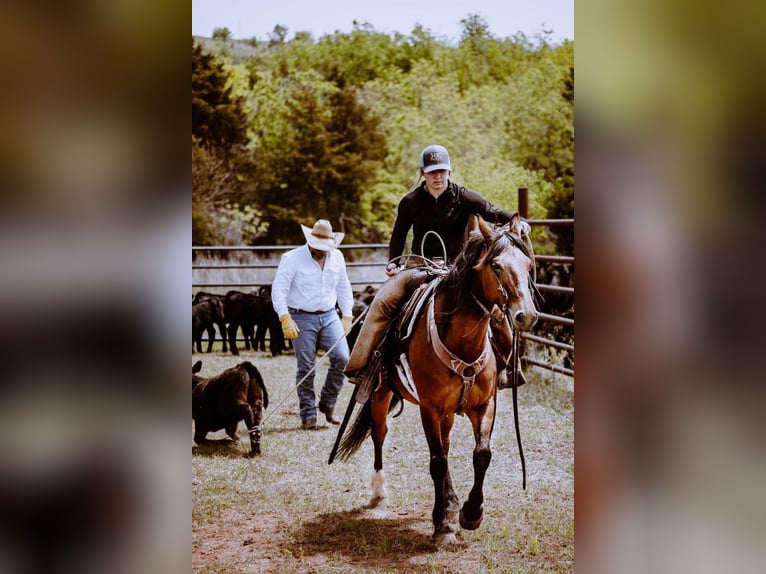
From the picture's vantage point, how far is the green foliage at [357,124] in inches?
173

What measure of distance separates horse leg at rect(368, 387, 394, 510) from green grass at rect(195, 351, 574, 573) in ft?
0.14

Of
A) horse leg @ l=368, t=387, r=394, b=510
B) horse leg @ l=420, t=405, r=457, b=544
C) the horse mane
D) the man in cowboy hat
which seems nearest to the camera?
the horse mane

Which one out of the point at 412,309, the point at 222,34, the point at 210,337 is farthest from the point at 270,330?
the point at 222,34

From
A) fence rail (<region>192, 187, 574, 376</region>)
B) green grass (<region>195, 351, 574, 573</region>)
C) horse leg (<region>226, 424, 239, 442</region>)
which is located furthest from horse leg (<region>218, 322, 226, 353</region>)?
horse leg (<region>226, 424, 239, 442</region>)

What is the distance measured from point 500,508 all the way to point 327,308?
4.29 feet

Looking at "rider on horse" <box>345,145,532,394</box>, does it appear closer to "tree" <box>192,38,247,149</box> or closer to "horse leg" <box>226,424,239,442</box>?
"horse leg" <box>226,424,239,442</box>

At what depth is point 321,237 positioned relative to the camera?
393 centimetres

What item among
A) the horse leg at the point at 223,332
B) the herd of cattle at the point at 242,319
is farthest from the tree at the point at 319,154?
the horse leg at the point at 223,332

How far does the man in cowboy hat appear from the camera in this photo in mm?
Answer: 3850

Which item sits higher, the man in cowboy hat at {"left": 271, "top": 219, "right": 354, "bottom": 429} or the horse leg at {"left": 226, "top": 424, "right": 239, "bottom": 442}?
the man in cowboy hat at {"left": 271, "top": 219, "right": 354, "bottom": 429}

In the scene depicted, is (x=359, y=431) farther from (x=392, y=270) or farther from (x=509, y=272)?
(x=509, y=272)

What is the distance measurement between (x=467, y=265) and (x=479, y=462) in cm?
86

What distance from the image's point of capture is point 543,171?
506 centimetres

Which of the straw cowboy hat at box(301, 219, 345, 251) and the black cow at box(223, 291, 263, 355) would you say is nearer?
the straw cowboy hat at box(301, 219, 345, 251)
